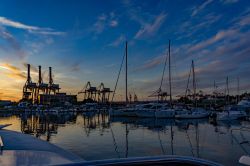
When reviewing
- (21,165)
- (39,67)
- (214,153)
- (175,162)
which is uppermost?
(39,67)

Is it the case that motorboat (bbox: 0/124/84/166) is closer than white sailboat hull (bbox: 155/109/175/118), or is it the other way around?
motorboat (bbox: 0/124/84/166)

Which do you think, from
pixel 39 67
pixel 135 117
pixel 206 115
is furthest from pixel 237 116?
pixel 39 67

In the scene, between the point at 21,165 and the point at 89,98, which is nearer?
the point at 21,165

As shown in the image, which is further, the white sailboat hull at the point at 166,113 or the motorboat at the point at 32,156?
the white sailboat hull at the point at 166,113

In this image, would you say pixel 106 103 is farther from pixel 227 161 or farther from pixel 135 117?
pixel 227 161

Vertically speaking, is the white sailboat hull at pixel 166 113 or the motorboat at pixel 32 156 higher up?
the motorboat at pixel 32 156

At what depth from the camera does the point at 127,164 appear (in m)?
2.34

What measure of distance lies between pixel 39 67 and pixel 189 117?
74150 mm

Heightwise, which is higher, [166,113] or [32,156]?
[32,156]

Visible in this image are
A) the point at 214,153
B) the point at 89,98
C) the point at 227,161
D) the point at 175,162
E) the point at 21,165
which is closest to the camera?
the point at 175,162

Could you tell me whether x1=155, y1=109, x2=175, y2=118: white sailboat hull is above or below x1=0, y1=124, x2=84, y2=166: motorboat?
below

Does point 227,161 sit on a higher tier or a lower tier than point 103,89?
lower

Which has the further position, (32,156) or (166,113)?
(166,113)

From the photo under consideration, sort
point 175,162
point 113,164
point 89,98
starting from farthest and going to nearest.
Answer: point 89,98 → point 175,162 → point 113,164
